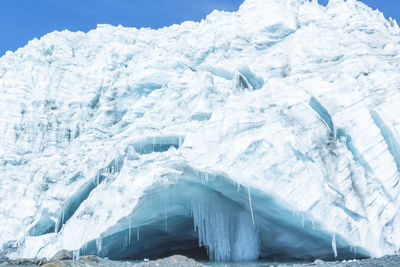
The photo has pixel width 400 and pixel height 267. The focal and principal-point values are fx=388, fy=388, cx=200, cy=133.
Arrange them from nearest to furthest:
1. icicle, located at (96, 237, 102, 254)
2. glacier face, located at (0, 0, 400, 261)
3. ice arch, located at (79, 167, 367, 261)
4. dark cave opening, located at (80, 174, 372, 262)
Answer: glacier face, located at (0, 0, 400, 261) → ice arch, located at (79, 167, 367, 261) → dark cave opening, located at (80, 174, 372, 262) → icicle, located at (96, 237, 102, 254)

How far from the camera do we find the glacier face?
1141 centimetres

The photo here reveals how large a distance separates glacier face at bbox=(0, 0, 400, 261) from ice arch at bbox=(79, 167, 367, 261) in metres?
0.05

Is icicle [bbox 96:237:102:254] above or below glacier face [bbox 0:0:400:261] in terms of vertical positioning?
below

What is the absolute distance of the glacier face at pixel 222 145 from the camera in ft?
37.4

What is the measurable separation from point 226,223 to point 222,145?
9.08 ft

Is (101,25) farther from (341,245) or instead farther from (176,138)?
(341,245)

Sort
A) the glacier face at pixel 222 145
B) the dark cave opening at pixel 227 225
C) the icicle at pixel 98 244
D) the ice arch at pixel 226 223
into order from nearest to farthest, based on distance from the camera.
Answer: the glacier face at pixel 222 145, the ice arch at pixel 226 223, the dark cave opening at pixel 227 225, the icicle at pixel 98 244

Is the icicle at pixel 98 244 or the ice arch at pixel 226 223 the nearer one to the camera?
the ice arch at pixel 226 223

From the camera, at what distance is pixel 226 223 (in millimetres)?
12992

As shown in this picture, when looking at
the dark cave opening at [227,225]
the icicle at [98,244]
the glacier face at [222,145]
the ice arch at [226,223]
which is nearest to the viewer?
the glacier face at [222,145]

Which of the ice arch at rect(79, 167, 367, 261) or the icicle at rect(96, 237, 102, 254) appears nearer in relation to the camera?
the ice arch at rect(79, 167, 367, 261)

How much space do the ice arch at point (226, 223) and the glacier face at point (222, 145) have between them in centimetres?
5

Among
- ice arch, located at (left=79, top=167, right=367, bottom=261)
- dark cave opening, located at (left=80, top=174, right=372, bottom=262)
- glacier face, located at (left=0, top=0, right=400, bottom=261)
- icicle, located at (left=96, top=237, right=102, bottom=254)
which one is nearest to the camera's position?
glacier face, located at (left=0, top=0, right=400, bottom=261)

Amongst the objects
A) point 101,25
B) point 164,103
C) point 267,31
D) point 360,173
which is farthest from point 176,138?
point 101,25
